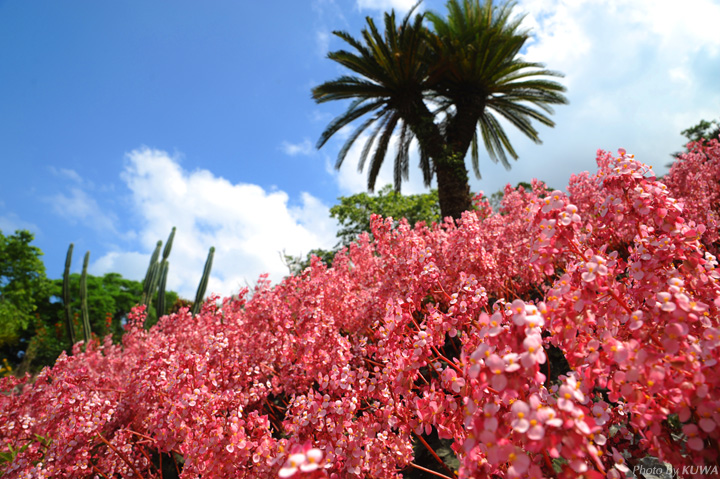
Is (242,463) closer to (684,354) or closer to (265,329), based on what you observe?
(265,329)

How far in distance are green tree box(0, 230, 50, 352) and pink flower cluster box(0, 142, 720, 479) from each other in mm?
23249

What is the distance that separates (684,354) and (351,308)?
11.9 feet

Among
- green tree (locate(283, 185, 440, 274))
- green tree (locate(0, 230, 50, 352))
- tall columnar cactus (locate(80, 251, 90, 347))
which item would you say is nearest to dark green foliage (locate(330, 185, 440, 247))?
green tree (locate(283, 185, 440, 274))

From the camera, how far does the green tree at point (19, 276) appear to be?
21250 mm

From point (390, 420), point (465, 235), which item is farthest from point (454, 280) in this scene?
point (390, 420)

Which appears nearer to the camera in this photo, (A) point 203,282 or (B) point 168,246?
(A) point 203,282

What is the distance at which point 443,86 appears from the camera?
11.8 meters

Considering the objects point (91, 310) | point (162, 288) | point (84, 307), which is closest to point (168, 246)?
point (162, 288)

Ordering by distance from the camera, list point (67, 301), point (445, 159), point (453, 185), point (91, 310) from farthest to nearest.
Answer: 1. point (91, 310)
2. point (67, 301)
3. point (445, 159)
4. point (453, 185)

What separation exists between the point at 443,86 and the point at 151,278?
14754 mm

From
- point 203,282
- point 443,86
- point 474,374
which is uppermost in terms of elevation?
point 443,86

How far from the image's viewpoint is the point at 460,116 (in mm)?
11758

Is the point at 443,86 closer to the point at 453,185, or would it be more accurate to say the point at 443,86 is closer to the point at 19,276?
the point at 453,185

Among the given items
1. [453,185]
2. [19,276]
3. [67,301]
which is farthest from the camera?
[19,276]
